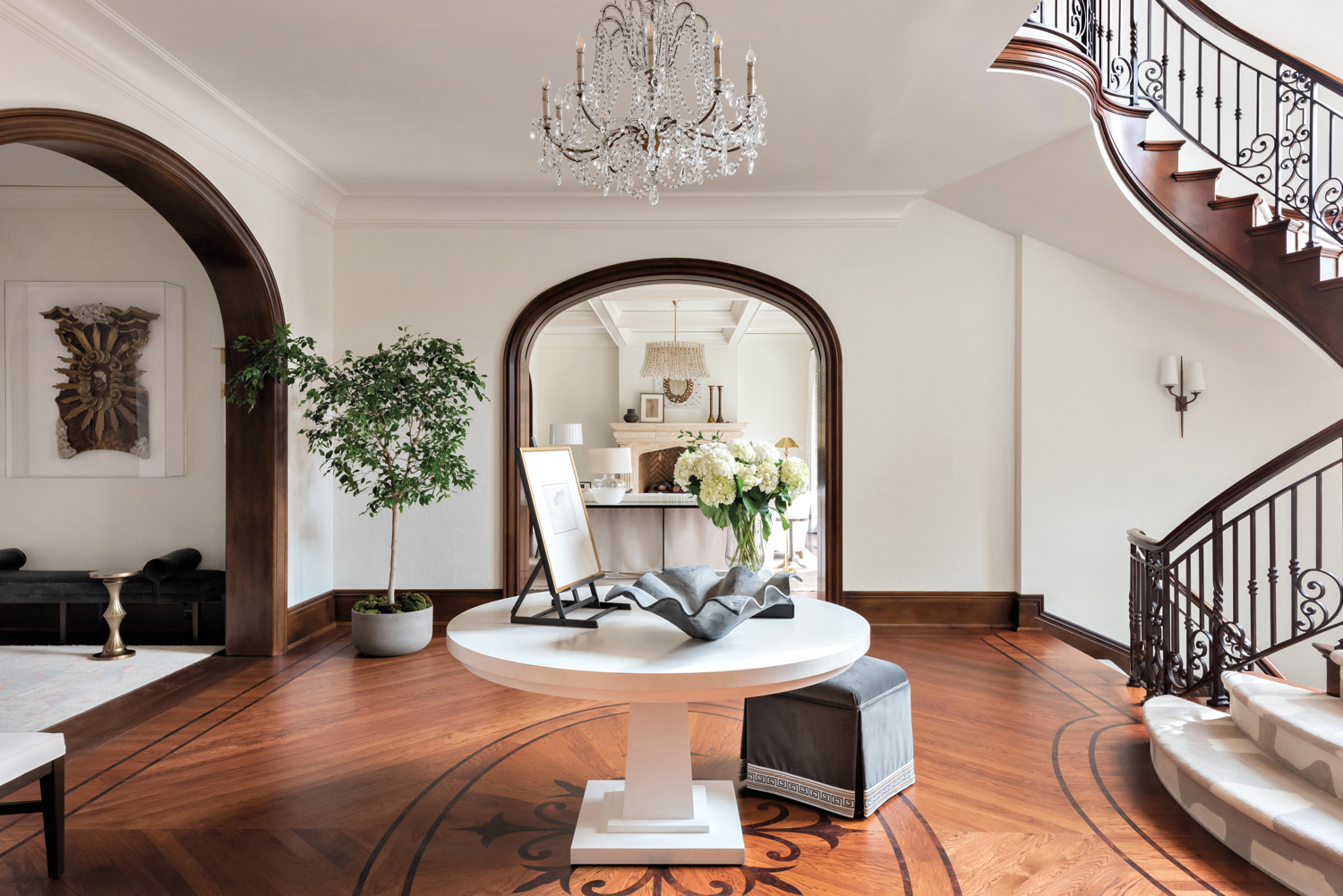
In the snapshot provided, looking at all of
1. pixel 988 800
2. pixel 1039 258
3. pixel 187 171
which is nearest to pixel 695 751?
pixel 988 800

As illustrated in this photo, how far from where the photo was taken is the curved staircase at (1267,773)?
2.15m

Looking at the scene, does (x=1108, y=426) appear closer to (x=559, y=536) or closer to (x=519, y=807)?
(x=559, y=536)

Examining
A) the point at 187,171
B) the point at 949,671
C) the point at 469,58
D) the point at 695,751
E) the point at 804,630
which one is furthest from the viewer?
the point at 949,671

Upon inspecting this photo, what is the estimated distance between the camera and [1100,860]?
7.62ft

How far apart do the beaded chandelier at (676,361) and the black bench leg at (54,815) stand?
26.8ft

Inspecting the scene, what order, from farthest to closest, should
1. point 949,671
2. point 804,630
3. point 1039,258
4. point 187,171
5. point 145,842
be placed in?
point 1039,258 < point 949,671 < point 187,171 < point 145,842 < point 804,630

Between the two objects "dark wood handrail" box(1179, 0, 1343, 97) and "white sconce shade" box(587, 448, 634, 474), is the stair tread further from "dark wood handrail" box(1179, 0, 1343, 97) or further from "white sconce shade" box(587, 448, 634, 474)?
"white sconce shade" box(587, 448, 634, 474)

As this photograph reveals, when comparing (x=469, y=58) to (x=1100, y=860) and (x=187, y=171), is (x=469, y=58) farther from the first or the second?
(x=1100, y=860)

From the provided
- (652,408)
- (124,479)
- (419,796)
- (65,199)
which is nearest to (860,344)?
(419,796)

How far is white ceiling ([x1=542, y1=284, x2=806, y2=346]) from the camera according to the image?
870 cm

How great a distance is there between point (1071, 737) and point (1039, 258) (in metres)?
3.20

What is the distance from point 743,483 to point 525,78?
2320 millimetres

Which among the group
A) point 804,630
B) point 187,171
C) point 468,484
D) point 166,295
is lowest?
point 804,630

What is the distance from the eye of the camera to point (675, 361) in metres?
9.91
